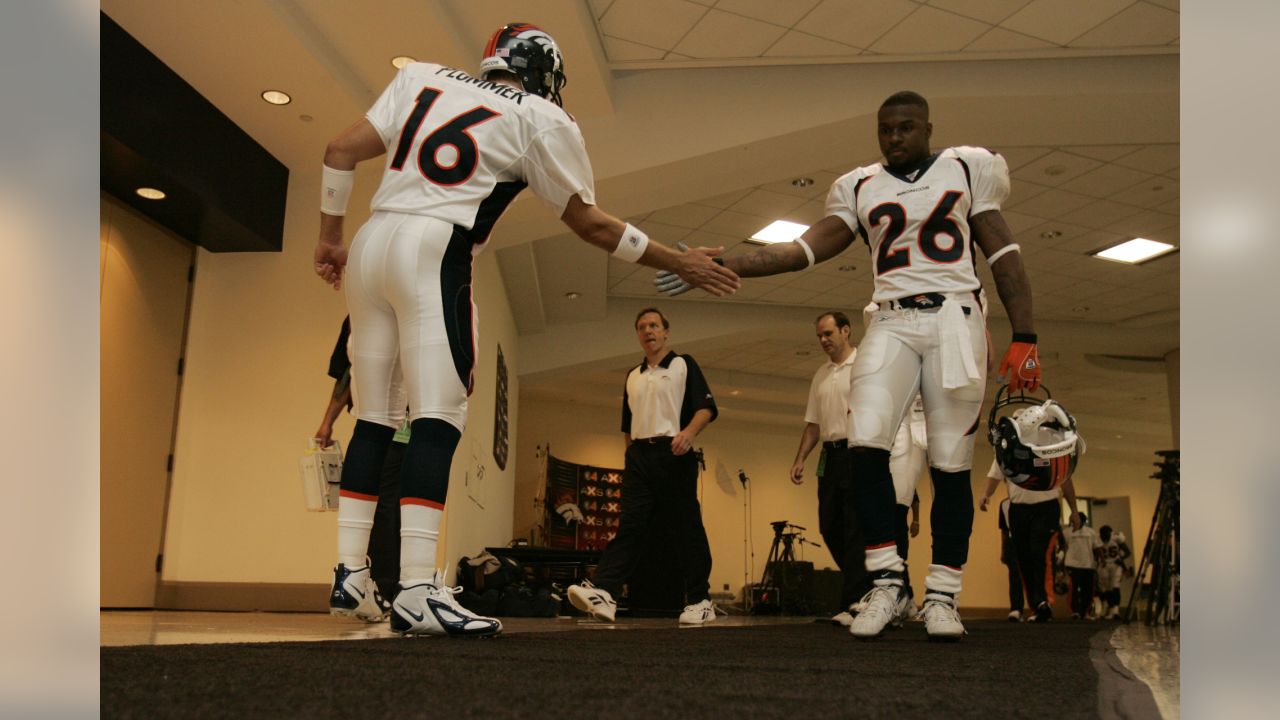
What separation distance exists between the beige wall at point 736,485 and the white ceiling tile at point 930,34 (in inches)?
392

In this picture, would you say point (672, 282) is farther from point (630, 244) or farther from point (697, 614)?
point (697, 614)

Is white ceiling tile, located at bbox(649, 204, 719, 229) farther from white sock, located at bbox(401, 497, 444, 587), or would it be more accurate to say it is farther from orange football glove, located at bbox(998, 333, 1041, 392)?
white sock, located at bbox(401, 497, 444, 587)

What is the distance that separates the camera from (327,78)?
17.9 feet

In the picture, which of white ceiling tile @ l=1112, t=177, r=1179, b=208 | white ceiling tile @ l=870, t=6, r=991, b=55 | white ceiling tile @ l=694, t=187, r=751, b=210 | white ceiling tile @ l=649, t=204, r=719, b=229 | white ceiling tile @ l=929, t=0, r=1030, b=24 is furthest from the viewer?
white ceiling tile @ l=649, t=204, r=719, b=229

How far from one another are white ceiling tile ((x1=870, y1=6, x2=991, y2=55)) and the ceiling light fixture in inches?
140

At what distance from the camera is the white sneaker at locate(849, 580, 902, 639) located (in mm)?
2607

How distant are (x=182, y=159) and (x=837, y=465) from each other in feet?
13.3

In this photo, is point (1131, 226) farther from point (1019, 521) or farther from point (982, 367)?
point (982, 367)

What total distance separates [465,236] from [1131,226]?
834cm

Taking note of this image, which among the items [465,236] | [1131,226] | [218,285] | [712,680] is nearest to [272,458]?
[218,285]

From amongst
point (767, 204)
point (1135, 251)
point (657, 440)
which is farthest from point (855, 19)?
point (1135, 251)

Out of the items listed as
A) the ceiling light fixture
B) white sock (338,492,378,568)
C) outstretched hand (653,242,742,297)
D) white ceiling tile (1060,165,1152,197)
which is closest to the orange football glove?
outstretched hand (653,242,742,297)

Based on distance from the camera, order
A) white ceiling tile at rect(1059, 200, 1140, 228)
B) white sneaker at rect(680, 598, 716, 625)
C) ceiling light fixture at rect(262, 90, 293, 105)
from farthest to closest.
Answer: white ceiling tile at rect(1059, 200, 1140, 228), ceiling light fixture at rect(262, 90, 293, 105), white sneaker at rect(680, 598, 716, 625)

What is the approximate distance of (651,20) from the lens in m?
5.57
